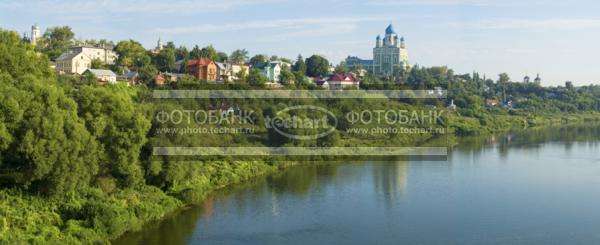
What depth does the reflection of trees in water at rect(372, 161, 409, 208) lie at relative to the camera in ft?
47.3

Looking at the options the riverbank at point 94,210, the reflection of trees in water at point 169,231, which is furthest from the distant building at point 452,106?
the reflection of trees in water at point 169,231

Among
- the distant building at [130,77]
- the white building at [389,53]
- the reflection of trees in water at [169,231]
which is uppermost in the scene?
the white building at [389,53]

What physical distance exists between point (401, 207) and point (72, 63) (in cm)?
1795

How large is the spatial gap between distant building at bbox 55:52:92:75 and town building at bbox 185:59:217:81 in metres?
4.63

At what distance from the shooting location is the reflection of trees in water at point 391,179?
47.3 ft

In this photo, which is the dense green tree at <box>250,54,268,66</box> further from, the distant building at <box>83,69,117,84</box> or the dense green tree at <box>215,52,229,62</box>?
the distant building at <box>83,69,117,84</box>

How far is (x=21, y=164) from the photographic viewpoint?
32.8 ft

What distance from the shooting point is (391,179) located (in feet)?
53.1

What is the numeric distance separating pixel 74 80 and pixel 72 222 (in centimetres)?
1233

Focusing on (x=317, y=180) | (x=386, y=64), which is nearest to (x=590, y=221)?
(x=317, y=180)

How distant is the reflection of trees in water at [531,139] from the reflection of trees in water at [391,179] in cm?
603

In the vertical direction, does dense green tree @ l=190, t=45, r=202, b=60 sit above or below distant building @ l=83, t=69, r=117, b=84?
above

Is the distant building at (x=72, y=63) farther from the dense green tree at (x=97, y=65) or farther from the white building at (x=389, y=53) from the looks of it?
the white building at (x=389, y=53)

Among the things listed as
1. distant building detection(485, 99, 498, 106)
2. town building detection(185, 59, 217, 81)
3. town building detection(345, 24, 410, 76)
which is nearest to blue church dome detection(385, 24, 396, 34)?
town building detection(345, 24, 410, 76)
